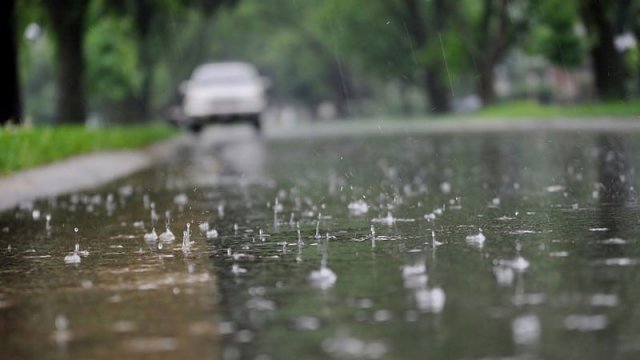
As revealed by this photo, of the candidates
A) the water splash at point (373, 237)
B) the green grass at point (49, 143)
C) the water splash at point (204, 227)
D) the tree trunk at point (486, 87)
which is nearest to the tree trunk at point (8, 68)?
the green grass at point (49, 143)

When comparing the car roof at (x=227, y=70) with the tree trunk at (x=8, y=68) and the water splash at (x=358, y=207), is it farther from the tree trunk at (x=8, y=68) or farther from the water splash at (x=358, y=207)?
the water splash at (x=358, y=207)

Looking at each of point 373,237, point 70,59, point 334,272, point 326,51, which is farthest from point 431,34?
point 334,272

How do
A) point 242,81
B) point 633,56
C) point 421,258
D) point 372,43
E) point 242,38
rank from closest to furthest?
point 421,258 → point 633,56 → point 242,81 → point 372,43 → point 242,38

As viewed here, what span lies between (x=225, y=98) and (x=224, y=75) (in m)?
1.73

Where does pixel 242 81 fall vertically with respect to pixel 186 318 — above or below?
above

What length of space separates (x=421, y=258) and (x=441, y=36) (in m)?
61.8

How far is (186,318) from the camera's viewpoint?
6641 mm

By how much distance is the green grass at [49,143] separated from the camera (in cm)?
2053

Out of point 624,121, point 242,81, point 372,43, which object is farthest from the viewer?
point 372,43

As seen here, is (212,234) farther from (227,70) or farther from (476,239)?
(227,70)

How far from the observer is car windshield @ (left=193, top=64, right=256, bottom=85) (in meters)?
46.7

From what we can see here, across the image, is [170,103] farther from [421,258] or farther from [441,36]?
[421,258]

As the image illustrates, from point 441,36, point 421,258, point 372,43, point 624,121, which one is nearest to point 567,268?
point 421,258

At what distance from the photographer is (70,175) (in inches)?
850
